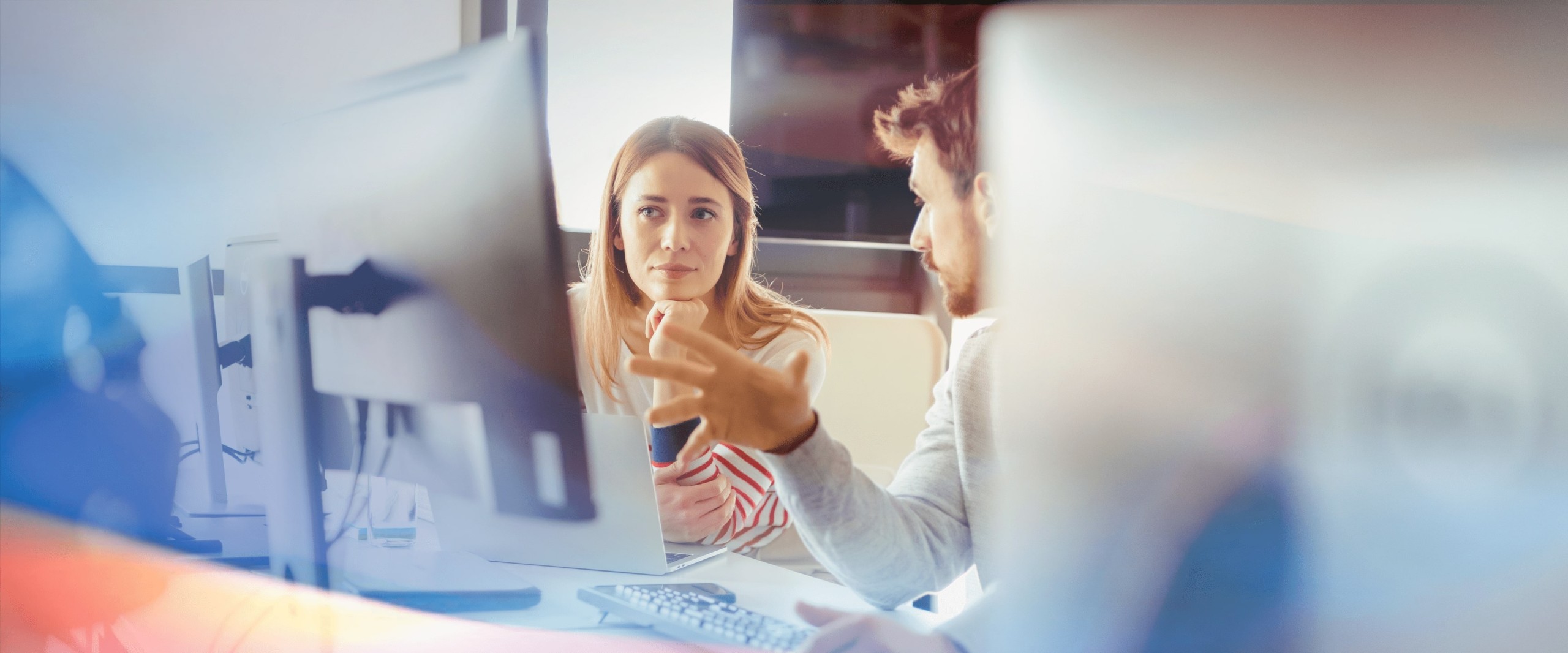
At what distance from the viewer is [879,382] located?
3.13 feet

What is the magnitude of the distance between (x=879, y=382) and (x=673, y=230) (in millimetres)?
305

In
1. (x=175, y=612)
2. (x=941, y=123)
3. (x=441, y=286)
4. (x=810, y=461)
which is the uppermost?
(x=941, y=123)

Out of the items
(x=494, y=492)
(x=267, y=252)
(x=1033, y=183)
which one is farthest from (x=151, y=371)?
(x=1033, y=183)

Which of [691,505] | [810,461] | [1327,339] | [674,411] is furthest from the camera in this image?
[691,505]

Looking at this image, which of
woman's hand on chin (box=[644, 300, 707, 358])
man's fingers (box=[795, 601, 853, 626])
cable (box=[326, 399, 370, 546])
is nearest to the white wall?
woman's hand on chin (box=[644, 300, 707, 358])

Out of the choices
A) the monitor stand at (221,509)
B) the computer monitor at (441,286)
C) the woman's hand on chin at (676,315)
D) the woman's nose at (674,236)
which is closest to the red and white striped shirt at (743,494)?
the woman's hand on chin at (676,315)

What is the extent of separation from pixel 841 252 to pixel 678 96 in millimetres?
260

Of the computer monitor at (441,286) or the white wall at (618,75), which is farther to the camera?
the white wall at (618,75)

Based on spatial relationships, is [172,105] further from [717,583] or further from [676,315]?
[717,583]

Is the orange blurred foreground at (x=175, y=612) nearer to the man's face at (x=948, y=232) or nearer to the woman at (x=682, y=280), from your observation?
the woman at (x=682, y=280)

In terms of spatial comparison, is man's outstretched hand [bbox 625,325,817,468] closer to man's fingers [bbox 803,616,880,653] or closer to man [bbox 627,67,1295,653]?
man [bbox 627,67,1295,653]

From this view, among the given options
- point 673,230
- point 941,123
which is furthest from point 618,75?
point 941,123

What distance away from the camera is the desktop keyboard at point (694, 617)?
0.54m

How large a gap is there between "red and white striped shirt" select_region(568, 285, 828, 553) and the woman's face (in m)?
0.08
